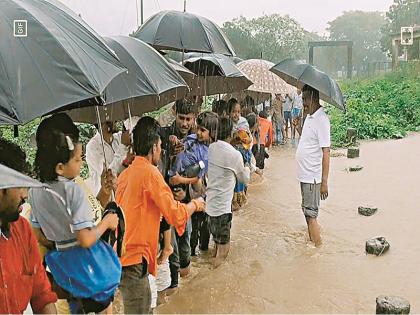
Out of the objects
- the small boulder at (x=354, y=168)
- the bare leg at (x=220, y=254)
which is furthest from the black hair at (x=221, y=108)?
the small boulder at (x=354, y=168)

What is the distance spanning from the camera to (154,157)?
357 centimetres

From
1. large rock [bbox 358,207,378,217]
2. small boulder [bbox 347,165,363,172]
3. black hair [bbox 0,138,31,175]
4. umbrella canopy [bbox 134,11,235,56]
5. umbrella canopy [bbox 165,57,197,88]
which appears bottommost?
large rock [bbox 358,207,378,217]

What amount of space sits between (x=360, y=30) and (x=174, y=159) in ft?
254

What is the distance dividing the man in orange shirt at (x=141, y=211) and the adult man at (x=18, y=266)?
3.37ft

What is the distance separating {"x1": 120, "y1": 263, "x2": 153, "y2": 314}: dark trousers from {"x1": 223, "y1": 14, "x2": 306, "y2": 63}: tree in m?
31.3

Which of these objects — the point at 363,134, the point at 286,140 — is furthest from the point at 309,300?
the point at 363,134

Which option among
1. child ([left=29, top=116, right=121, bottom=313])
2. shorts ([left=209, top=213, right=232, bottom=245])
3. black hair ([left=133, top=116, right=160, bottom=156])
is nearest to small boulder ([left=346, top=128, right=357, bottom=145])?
shorts ([left=209, top=213, right=232, bottom=245])

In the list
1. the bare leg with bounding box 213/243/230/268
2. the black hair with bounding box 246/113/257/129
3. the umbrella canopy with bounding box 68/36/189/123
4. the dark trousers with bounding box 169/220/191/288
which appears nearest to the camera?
the umbrella canopy with bounding box 68/36/189/123

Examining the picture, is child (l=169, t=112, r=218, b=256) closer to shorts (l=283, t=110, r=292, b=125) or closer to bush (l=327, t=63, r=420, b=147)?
shorts (l=283, t=110, r=292, b=125)

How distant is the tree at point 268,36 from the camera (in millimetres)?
35188

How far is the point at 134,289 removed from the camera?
3.47 metres

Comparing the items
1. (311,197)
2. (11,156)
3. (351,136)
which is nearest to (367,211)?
(311,197)

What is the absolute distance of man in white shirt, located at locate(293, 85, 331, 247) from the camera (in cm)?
572

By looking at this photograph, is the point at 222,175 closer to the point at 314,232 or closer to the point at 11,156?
the point at 314,232
